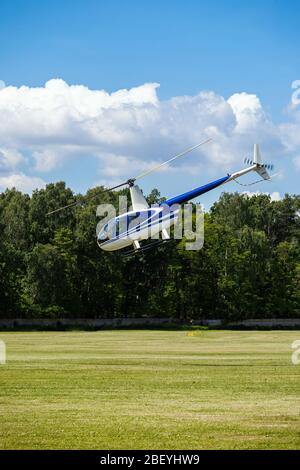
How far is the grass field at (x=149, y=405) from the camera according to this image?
1409 centimetres

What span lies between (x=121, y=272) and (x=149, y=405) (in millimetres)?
72472

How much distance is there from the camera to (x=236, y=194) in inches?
4412

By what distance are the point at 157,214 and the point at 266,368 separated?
31.6 feet

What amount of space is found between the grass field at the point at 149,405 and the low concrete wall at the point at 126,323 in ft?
168

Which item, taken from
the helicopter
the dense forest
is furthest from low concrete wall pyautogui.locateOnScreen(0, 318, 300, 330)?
the helicopter

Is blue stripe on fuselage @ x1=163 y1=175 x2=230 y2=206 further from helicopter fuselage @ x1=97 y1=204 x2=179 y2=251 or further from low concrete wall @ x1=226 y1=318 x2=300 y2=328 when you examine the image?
low concrete wall @ x1=226 y1=318 x2=300 y2=328

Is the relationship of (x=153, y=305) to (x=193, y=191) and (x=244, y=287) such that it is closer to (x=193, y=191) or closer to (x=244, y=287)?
(x=244, y=287)

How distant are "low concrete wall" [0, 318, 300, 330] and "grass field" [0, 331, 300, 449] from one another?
168 feet

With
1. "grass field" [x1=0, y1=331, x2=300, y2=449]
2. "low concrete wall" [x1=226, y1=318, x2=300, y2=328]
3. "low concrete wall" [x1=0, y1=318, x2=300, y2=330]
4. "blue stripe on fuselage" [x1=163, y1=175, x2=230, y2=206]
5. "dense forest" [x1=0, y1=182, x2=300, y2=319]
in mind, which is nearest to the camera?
"grass field" [x1=0, y1=331, x2=300, y2=449]

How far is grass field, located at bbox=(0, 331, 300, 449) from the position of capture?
1409 cm

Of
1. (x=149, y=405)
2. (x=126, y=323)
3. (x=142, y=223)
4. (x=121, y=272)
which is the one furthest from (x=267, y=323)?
(x=149, y=405)

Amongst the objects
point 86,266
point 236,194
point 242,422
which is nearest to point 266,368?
point 242,422

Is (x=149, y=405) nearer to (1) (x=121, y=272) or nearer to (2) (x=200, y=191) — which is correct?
(2) (x=200, y=191)

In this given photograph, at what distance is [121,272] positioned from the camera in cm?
9075
